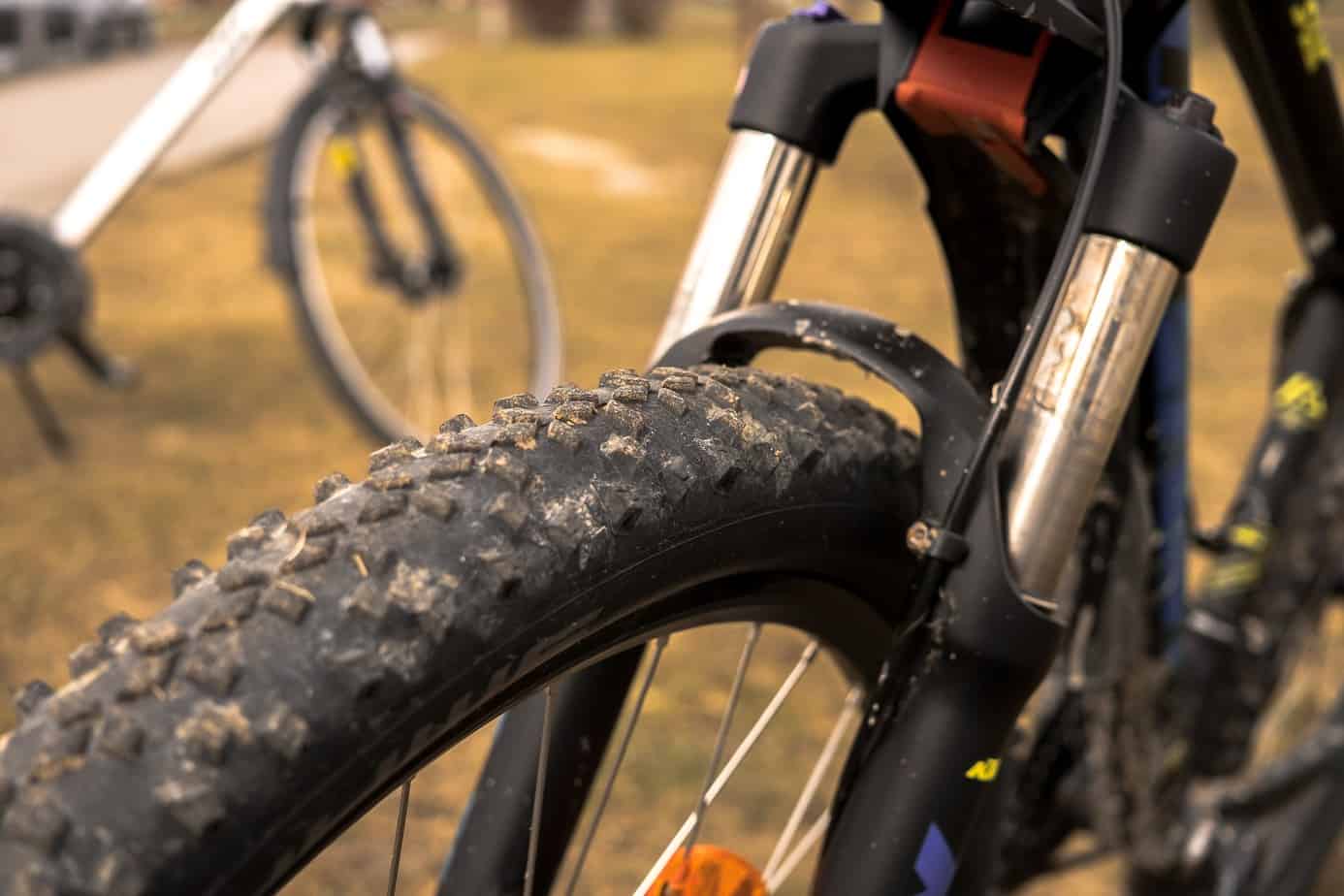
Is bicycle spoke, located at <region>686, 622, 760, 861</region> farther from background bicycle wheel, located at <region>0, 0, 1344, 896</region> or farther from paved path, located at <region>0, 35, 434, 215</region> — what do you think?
paved path, located at <region>0, 35, 434, 215</region>

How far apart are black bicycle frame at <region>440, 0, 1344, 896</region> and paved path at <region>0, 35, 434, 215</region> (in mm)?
3270

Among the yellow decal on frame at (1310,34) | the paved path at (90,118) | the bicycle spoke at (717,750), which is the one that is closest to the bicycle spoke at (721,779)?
the bicycle spoke at (717,750)

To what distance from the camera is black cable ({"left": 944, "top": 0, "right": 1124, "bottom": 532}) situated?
2.32 feet

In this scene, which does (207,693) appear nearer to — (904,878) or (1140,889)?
(904,878)

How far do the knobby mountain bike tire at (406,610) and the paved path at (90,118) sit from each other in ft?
11.3

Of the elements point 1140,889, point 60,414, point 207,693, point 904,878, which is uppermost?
point 207,693

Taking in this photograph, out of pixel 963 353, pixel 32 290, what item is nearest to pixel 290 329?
pixel 32 290

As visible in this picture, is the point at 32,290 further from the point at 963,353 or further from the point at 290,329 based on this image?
the point at 963,353

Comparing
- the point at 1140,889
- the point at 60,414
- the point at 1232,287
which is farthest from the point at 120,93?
the point at 1140,889

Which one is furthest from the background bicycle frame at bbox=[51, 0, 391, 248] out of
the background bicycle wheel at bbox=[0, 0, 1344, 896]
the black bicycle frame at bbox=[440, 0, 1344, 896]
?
the black bicycle frame at bbox=[440, 0, 1344, 896]

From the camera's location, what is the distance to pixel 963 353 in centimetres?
96

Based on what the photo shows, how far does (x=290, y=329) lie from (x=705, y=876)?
10.0ft

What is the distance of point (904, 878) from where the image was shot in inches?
28.9

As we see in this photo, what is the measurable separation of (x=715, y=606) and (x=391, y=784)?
216 millimetres
